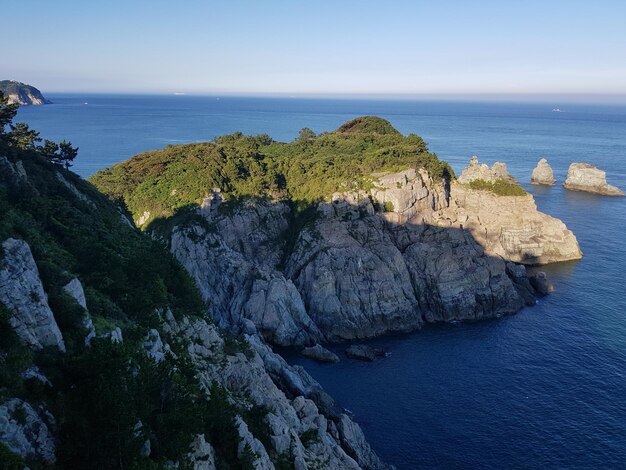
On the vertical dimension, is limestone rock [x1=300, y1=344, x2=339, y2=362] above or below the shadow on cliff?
below

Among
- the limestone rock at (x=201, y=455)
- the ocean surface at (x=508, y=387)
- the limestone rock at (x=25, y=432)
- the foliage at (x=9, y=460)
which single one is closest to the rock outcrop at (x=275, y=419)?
the limestone rock at (x=201, y=455)

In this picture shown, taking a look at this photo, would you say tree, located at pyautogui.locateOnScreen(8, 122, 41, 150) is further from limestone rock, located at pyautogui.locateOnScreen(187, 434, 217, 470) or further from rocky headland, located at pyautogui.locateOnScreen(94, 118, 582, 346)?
limestone rock, located at pyautogui.locateOnScreen(187, 434, 217, 470)

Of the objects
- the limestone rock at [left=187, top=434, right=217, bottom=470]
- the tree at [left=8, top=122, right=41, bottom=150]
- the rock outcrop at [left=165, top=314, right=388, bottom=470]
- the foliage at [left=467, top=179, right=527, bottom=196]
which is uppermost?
the tree at [left=8, top=122, right=41, bottom=150]

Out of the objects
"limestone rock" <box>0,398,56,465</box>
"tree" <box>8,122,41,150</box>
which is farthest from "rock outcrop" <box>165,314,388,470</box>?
"tree" <box>8,122,41,150</box>

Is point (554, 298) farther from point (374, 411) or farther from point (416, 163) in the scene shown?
point (374, 411)

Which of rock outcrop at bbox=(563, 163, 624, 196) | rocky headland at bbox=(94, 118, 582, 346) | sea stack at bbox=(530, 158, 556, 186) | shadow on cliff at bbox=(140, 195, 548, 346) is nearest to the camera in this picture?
rocky headland at bbox=(94, 118, 582, 346)

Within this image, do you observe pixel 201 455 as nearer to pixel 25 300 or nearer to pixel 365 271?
pixel 25 300

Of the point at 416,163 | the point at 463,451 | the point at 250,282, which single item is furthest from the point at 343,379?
the point at 416,163
